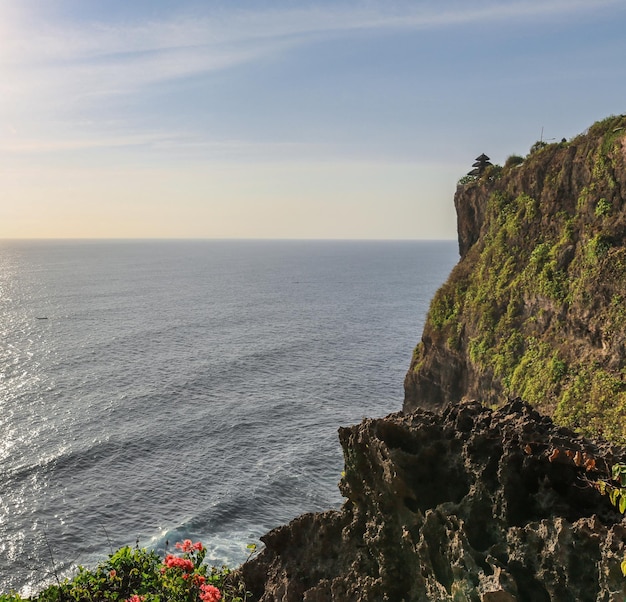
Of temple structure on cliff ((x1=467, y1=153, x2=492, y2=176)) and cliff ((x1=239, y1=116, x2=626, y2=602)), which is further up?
temple structure on cliff ((x1=467, y1=153, x2=492, y2=176))

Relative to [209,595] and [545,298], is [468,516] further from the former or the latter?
[545,298]

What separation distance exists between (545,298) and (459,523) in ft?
116

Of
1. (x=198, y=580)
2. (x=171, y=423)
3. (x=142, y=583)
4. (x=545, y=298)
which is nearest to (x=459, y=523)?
(x=198, y=580)

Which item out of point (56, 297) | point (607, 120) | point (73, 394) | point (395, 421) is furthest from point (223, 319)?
point (395, 421)

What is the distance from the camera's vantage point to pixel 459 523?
1302cm

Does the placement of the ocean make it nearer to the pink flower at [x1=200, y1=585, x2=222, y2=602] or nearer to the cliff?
the cliff

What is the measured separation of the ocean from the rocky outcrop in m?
21.1

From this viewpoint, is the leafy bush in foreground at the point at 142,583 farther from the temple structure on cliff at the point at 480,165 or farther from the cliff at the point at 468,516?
the temple structure on cliff at the point at 480,165

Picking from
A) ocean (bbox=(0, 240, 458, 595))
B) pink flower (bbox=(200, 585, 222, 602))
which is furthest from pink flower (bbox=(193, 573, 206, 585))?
ocean (bbox=(0, 240, 458, 595))

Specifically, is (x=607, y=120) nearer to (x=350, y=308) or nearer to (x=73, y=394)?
(x=73, y=394)

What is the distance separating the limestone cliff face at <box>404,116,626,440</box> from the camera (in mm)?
37250

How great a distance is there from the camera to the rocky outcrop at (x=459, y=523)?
1140 centimetres

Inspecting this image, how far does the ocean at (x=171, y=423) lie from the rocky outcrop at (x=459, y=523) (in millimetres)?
21147

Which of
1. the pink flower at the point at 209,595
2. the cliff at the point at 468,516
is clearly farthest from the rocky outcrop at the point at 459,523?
the pink flower at the point at 209,595
